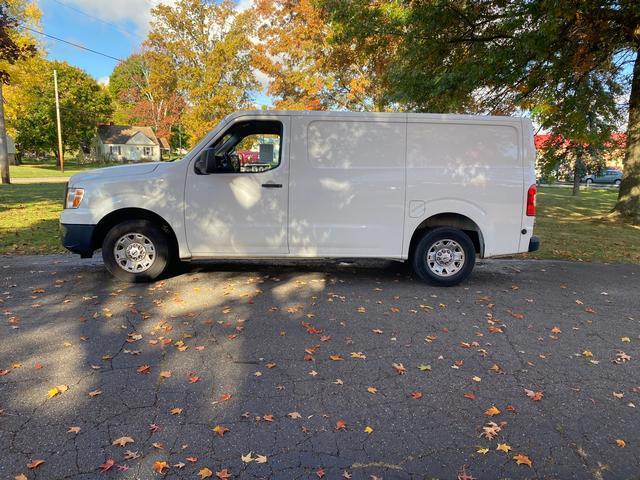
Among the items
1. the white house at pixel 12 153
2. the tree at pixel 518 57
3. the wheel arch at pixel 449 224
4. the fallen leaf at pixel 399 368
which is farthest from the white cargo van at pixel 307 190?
the white house at pixel 12 153

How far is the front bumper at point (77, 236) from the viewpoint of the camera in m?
5.71

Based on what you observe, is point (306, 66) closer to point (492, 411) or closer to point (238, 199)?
point (238, 199)

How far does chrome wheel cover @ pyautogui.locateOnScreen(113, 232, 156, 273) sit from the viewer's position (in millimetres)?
5859

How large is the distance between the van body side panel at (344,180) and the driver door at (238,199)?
0.17 m

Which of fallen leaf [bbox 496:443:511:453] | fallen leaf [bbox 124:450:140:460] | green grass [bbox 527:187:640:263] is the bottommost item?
fallen leaf [bbox 496:443:511:453]

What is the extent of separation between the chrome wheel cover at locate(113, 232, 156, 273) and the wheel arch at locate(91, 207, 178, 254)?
0.78 feet

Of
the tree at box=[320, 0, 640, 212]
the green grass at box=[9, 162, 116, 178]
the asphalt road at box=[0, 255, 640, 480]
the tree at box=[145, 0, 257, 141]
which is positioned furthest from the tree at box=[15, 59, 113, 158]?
the asphalt road at box=[0, 255, 640, 480]

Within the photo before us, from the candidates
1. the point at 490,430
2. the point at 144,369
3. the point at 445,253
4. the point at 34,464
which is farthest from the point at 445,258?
the point at 34,464

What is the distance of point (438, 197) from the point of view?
5.92 metres

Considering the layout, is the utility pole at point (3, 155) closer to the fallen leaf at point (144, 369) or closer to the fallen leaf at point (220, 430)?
the fallen leaf at point (144, 369)

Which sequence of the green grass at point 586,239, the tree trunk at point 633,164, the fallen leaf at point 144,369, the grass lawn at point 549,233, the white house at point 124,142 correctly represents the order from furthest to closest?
the white house at point 124,142
the tree trunk at point 633,164
the green grass at point 586,239
the grass lawn at point 549,233
the fallen leaf at point 144,369

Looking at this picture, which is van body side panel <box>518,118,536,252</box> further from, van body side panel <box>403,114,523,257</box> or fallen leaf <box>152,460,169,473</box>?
fallen leaf <box>152,460,169,473</box>

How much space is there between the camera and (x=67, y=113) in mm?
53438

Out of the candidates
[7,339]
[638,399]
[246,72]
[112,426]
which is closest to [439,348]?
[638,399]
